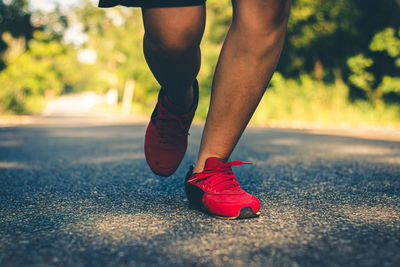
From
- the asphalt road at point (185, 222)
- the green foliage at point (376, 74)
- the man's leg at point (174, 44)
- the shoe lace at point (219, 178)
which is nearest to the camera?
the asphalt road at point (185, 222)

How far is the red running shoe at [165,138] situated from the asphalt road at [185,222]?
0.17m

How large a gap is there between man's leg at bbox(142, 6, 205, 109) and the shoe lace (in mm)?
370

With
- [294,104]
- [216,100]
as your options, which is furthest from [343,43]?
[216,100]

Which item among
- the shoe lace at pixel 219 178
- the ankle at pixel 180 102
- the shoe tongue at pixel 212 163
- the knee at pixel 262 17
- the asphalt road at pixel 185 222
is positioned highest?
the knee at pixel 262 17

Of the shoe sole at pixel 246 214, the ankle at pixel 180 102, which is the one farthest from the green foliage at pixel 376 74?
the shoe sole at pixel 246 214

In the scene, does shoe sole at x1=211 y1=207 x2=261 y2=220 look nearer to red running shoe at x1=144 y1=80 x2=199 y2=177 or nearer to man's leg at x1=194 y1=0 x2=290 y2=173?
man's leg at x1=194 y1=0 x2=290 y2=173

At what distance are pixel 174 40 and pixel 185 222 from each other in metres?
0.64

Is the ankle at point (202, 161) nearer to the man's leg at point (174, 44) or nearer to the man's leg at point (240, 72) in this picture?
the man's leg at point (240, 72)

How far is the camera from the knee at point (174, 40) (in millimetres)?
1380

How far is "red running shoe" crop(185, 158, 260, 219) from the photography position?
1395mm

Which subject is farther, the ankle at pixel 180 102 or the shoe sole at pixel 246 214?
the ankle at pixel 180 102

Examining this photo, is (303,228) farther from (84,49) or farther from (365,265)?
(84,49)

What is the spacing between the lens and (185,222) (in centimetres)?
136

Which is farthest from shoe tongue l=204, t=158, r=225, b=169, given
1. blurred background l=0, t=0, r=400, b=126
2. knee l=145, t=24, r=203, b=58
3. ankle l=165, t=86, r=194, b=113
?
blurred background l=0, t=0, r=400, b=126
